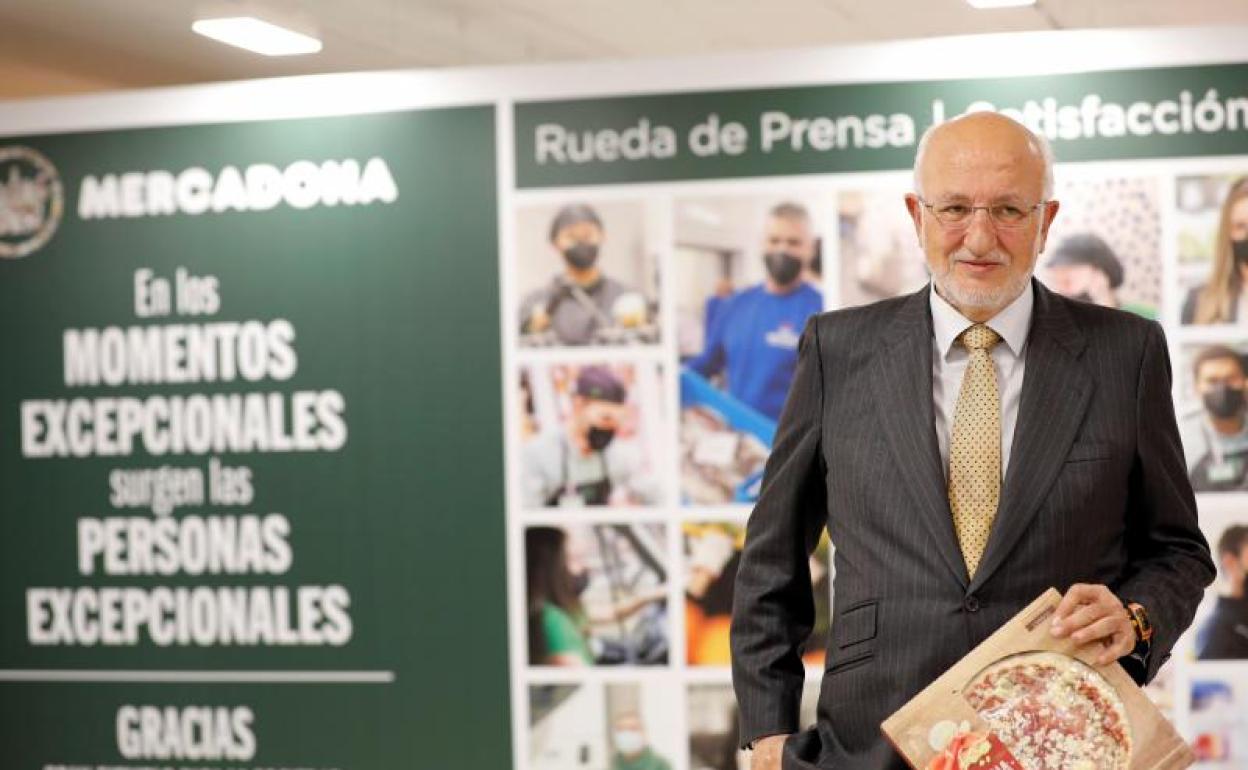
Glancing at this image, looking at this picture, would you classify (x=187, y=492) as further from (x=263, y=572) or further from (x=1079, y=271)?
(x=1079, y=271)

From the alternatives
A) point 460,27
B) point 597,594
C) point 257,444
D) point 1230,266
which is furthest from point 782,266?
point 460,27

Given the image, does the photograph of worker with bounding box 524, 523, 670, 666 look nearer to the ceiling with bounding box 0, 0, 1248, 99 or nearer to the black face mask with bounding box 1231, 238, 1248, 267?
the black face mask with bounding box 1231, 238, 1248, 267

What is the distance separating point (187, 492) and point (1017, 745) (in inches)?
150

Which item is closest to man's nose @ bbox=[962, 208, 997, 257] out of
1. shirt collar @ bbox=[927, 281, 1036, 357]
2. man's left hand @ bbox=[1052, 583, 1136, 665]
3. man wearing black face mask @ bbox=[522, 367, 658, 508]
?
shirt collar @ bbox=[927, 281, 1036, 357]

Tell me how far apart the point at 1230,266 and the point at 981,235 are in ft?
9.69

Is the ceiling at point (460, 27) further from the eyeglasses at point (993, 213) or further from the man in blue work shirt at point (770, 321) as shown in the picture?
the eyeglasses at point (993, 213)

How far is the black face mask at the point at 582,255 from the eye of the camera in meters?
5.18

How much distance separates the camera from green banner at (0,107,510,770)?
5297mm

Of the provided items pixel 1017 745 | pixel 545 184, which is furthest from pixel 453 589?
pixel 1017 745

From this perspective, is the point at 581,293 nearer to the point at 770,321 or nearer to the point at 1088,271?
the point at 770,321

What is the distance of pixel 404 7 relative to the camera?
670cm

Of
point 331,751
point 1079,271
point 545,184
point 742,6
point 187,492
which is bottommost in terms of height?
point 331,751

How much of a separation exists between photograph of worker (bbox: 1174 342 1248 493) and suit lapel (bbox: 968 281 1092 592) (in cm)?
276

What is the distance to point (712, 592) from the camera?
17.0ft
